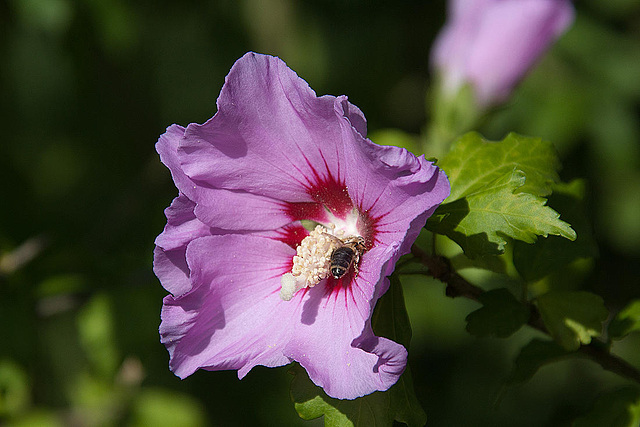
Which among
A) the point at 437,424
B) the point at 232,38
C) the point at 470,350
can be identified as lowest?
the point at 437,424

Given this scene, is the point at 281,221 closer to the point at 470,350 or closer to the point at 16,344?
the point at 16,344

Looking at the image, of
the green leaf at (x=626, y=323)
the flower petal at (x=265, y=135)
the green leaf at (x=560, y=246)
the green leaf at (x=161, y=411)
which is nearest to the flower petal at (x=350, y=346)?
the flower petal at (x=265, y=135)

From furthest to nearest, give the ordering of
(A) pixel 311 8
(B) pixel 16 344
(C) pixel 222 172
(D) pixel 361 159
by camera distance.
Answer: (A) pixel 311 8
(B) pixel 16 344
(C) pixel 222 172
(D) pixel 361 159

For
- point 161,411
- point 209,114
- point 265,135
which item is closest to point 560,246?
point 265,135

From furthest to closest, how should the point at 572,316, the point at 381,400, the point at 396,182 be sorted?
1. the point at 572,316
2. the point at 381,400
3. the point at 396,182

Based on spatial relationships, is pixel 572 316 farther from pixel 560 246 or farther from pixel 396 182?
pixel 396 182

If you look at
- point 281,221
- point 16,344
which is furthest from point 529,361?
point 16,344

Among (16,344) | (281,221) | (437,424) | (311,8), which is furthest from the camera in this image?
(437,424)
